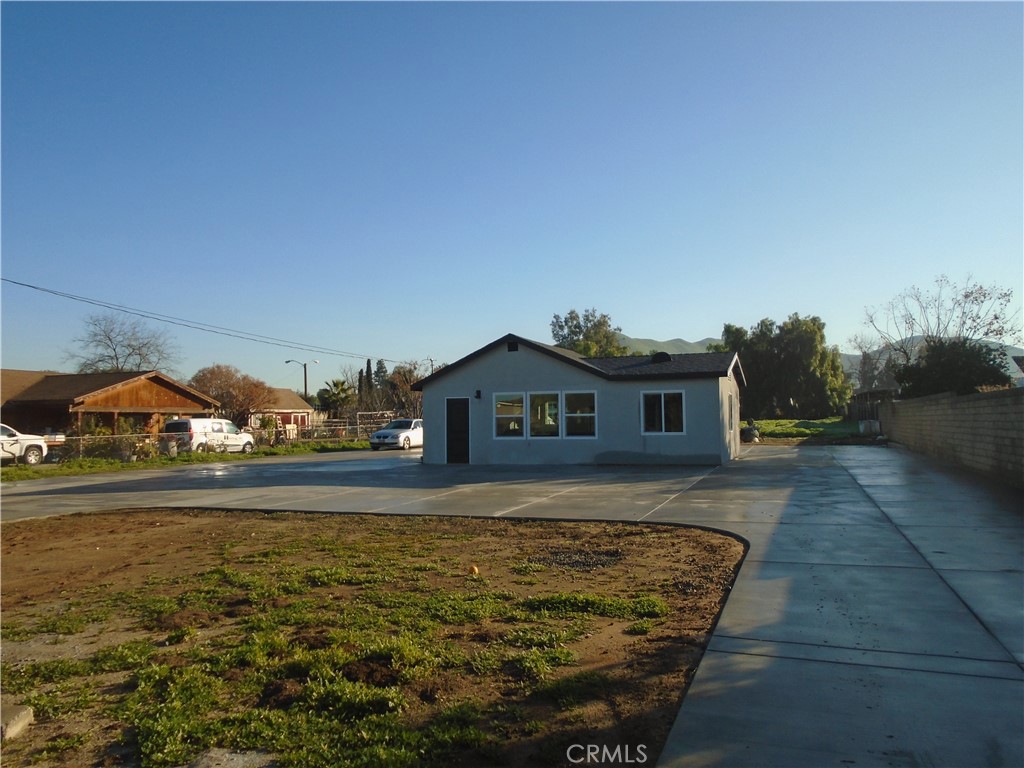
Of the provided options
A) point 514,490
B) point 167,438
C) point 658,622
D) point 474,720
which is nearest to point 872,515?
point 658,622

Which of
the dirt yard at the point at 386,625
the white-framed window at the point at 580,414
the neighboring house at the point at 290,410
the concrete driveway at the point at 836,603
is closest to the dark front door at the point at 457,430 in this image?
the white-framed window at the point at 580,414

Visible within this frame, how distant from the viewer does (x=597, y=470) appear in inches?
814

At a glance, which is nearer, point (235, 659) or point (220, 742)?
point (220, 742)

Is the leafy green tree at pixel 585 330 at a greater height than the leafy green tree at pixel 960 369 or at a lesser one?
greater

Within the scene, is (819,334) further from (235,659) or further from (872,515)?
(235,659)

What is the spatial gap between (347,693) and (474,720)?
0.85m

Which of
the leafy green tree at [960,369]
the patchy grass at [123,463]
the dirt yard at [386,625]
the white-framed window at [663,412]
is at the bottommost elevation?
the dirt yard at [386,625]

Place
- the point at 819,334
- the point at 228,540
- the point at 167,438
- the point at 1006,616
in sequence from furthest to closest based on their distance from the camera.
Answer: the point at 819,334 < the point at 167,438 < the point at 228,540 < the point at 1006,616

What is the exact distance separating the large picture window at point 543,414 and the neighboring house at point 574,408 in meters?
0.03

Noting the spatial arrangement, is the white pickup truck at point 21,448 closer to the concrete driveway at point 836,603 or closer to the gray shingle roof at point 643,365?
the concrete driveway at point 836,603

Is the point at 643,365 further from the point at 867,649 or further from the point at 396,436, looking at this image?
the point at 867,649

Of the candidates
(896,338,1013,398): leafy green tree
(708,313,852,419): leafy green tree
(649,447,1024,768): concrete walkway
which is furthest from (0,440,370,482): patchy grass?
(708,313,852,419): leafy green tree

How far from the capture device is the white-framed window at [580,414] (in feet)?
74.4

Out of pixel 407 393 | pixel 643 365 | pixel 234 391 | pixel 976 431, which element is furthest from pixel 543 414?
pixel 234 391
